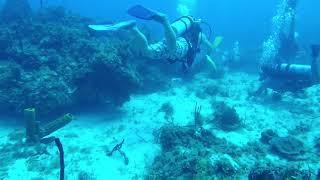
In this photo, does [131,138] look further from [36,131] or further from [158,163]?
[36,131]

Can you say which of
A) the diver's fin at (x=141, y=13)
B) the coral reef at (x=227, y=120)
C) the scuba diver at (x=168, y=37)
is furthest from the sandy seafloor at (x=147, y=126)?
the diver's fin at (x=141, y=13)

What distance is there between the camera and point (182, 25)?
425 inches

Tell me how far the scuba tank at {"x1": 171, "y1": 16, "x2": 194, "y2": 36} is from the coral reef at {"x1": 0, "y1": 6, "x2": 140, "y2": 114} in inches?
79.0

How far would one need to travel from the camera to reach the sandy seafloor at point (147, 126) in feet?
27.1

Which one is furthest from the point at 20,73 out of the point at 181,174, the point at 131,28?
the point at 181,174

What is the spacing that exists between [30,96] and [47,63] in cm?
181

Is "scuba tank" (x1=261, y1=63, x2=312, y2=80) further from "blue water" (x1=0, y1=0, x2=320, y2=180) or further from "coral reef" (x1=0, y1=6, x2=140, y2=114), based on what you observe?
"coral reef" (x1=0, y1=6, x2=140, y2=114)

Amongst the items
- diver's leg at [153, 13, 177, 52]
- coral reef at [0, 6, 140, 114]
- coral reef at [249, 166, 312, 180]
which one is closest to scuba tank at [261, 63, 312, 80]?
diver's leg at [153, 13, 177, 52]

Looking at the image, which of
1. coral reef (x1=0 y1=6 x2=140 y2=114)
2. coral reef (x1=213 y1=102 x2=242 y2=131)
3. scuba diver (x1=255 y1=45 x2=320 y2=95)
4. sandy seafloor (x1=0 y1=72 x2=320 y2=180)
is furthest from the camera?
scuba diver (x1=255 y1=45 x2=320 y2=95)

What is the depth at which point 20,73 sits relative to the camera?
32.9 ft

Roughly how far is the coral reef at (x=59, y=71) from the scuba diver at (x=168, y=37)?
1.19 meters

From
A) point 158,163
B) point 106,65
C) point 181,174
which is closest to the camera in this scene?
point 181,174

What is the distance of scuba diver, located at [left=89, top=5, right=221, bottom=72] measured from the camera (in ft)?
30.9

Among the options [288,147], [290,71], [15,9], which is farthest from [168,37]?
[15,9]
